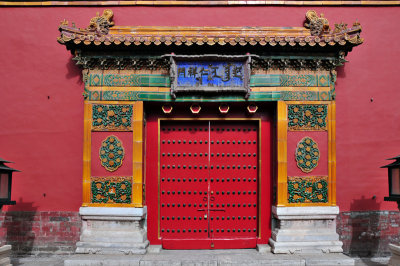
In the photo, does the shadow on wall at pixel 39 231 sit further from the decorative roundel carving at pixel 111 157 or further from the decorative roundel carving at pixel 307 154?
the decorative roundel carving at pixel 307 154

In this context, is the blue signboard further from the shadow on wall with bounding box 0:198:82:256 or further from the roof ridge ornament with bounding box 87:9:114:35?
the shadow on wall with bounding box 0:198:82:256

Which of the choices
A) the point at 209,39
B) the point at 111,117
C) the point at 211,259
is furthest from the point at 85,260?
the point at 209,39

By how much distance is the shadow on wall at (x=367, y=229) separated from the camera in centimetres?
642

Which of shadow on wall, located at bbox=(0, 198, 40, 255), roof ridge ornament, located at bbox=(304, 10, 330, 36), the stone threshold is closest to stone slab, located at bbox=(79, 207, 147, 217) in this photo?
the stone threshold

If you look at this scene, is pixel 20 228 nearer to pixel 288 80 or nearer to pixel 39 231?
pixel 39 231

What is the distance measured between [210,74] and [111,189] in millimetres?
2696

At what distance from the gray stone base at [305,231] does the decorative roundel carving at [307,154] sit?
74cm

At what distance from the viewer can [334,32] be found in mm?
6203

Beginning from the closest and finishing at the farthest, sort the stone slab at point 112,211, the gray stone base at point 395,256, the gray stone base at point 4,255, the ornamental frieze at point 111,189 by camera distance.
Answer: the gray stone base at point 4,255, the gray stone base at point 395,256, the stone slab at point 112,211, the ornamental frieze at point 111,189

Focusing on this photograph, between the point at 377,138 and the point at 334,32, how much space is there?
2142 millimetres

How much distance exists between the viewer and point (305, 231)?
19.9 ft

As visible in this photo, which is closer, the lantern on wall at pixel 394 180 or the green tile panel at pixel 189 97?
the lantern on wall at pixel 394 180

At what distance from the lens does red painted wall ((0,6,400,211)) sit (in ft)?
21.3

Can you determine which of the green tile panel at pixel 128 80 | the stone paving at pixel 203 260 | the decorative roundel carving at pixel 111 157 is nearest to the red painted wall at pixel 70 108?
the green tile panel at pixel 128 80
